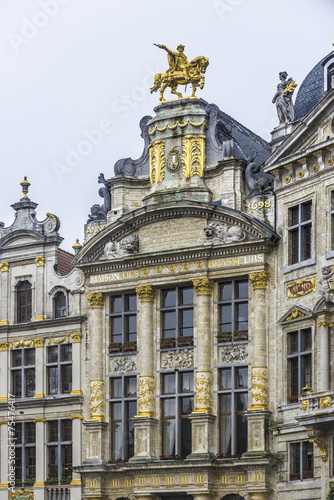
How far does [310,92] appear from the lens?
51.1m

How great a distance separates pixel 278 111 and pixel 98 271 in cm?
906

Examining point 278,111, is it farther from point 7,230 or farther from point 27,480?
point 27,480

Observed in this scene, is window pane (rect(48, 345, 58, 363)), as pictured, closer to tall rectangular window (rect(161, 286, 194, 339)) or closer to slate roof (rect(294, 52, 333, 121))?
tall rectangular window (rect(161, 286, 194, 339))

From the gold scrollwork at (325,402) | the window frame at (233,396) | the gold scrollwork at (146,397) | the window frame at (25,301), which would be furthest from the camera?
the window frame at (25,301)

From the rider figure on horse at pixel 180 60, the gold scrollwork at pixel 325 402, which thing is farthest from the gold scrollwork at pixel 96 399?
the rider figure on horse at pixel 180 60

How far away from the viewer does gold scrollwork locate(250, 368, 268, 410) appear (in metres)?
47.3

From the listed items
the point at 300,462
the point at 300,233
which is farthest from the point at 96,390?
the point at 300,233

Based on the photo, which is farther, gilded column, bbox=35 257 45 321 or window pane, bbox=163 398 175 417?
gilded column, bbox=35 257 45 321

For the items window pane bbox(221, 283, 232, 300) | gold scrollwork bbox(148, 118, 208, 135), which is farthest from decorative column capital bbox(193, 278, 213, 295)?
gold scrollwork bbox(148, 118, 208, 135)

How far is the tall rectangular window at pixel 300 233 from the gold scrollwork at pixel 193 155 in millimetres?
4443

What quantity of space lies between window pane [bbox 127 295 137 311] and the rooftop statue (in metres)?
8.44

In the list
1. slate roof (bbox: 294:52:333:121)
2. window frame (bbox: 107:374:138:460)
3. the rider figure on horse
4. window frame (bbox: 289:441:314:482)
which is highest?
the rider figure on horse

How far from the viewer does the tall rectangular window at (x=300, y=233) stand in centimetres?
4741

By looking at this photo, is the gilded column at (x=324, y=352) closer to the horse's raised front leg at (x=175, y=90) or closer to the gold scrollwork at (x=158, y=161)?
the gold scrollwork at (x=158, y=161)
